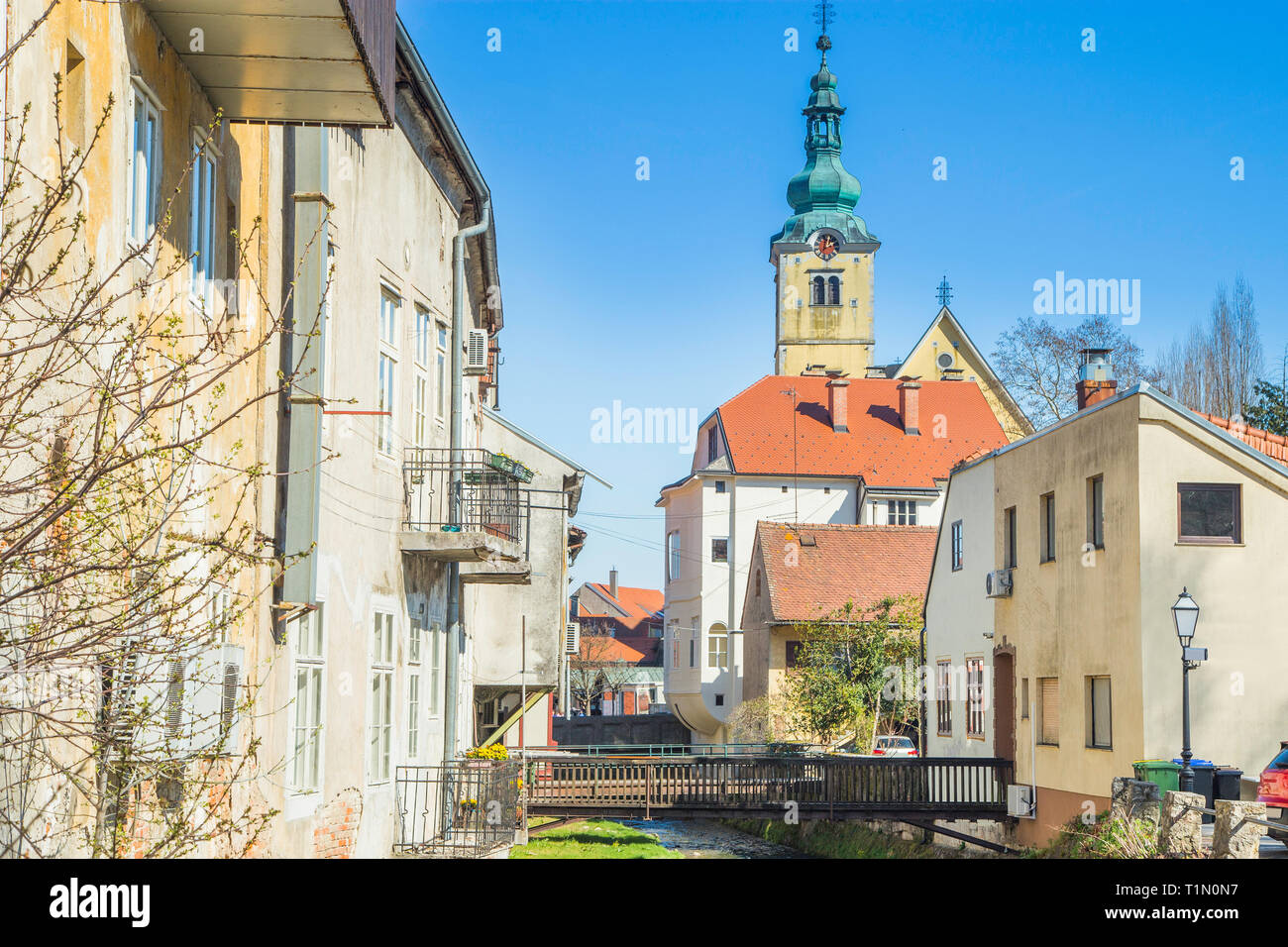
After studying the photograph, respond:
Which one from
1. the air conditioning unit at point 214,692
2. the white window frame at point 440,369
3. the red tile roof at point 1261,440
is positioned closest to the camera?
the air conditioning unit at point 214,692

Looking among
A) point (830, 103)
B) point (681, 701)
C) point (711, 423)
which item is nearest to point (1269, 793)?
point (681, 701)

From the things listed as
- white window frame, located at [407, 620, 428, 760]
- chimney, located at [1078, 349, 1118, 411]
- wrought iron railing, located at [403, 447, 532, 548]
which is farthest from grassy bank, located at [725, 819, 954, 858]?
white window frame, located at [407, 620, 428, 760]

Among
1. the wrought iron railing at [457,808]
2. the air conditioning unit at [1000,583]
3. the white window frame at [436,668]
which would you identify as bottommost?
the wrought iron railing at [457,808]

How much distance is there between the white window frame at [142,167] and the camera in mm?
8578

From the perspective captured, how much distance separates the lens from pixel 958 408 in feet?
212

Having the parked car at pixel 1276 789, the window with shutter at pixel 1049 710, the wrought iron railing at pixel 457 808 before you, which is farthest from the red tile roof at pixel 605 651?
the parked car at pixel 1276 789

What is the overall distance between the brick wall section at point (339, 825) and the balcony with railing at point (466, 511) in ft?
10.5

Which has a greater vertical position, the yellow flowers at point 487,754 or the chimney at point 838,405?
the chimney at point 838,405

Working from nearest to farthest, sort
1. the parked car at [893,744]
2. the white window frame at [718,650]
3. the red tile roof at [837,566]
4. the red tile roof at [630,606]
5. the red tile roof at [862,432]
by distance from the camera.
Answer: the parked car at [893,744] → the red tile roof at [837,566] → the white window frame at [718,650] → the red tile roof at [862,432] → the red tile roof at [630,606]

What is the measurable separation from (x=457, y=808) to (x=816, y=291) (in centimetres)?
6633

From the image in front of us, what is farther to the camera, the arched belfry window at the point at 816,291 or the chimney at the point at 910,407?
the arched belfry window at the point at 816,291

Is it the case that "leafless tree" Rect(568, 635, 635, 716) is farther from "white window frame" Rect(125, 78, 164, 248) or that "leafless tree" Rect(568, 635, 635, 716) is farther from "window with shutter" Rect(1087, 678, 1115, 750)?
"white window frame" Rect(125, 78, 164, 248)

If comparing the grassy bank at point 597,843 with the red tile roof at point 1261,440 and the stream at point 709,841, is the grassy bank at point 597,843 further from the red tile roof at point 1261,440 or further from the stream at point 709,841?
the red tile roof at point 1261,440
